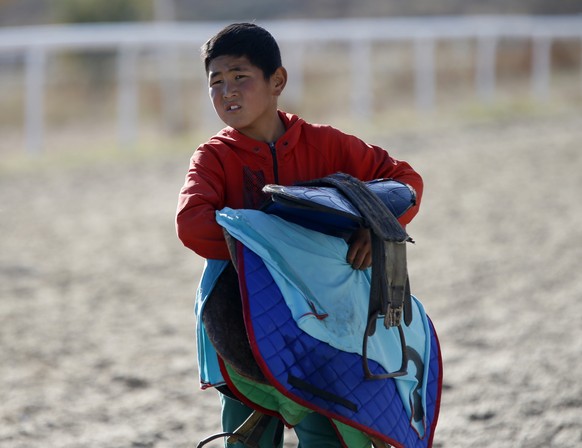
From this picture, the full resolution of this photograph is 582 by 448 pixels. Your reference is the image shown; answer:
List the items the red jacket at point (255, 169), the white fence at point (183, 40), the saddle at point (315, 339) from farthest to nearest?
the white fence at point (183, 40) → the red jacket at point (255, 169) → the saddle at point (315, 339)

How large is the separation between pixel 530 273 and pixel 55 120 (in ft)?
48.6

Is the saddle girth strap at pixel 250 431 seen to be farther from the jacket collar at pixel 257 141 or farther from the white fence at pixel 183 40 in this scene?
the white fence at pixel 183 40

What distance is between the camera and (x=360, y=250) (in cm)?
229

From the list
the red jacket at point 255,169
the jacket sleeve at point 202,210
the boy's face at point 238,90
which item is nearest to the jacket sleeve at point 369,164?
the red jacket at point 255,169

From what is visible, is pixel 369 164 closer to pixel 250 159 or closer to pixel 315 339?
pixel 250 159

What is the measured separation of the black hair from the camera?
2.36 m

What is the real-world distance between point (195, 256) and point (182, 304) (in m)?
1.33

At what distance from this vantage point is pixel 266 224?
7.38ft

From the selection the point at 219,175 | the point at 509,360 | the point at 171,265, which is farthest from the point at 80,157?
the point at 219,175

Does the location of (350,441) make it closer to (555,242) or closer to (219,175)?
(219,175)

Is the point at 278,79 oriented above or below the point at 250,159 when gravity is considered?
above

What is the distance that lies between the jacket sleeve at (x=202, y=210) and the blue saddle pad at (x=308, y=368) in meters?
0.09

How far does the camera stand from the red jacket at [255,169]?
2.26 metres

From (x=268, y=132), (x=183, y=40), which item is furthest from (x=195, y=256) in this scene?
(x=183, y=40)
